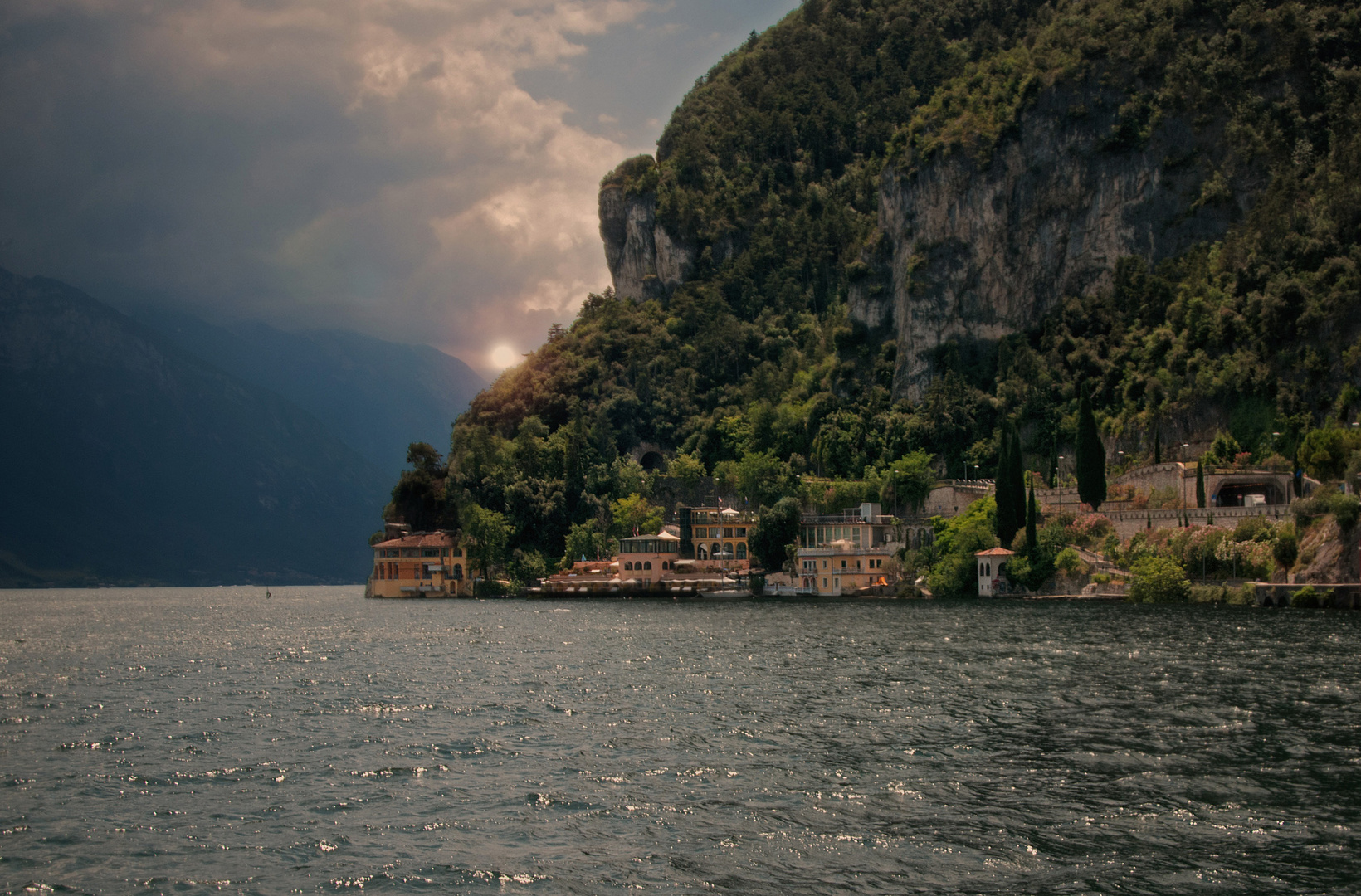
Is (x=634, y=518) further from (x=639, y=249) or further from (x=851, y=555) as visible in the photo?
(x=639, y=249)

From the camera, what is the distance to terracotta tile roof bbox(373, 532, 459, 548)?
460ft

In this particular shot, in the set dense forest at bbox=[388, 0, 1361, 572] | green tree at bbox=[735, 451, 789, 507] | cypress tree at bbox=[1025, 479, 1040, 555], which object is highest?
dense forest at bbox=[388, 0, 1361, 572]

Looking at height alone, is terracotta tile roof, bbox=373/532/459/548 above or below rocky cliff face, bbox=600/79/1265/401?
below

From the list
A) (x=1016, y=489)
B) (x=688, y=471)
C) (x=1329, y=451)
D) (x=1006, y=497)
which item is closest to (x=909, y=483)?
(x=1006, y=497)

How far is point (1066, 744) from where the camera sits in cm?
3138

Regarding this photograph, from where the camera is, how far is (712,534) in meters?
132

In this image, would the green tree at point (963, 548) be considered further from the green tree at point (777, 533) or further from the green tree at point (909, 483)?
the green tree at point (777, 533)

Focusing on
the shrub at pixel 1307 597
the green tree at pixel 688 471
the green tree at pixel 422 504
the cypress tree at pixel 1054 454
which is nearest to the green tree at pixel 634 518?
the green tree at pixel 688 471

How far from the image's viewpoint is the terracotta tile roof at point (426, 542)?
140m

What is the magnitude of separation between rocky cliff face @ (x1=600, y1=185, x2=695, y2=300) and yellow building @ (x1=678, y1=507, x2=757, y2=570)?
58429mm

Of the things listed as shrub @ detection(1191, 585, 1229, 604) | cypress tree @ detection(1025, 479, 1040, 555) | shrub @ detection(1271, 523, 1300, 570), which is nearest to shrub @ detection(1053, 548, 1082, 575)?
cypress tree @ detection(1025, 479, 1040, 555)

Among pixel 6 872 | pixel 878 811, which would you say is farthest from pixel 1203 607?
pixel 6 872

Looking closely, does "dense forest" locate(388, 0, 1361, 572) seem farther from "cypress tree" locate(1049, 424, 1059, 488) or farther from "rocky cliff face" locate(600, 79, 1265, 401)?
"rocky cliff face" locate(600, 79, 1265, 401)

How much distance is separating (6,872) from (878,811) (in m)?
16.9
